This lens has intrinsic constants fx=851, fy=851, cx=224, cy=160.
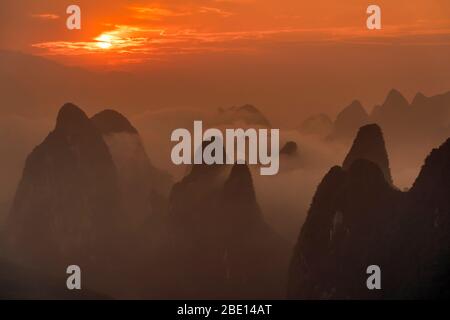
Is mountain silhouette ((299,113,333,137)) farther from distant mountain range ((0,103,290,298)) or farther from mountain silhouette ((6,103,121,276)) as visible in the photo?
mountain silhouette ((6,103,121,276))

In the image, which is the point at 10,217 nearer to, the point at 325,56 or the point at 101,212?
the point at 101,212

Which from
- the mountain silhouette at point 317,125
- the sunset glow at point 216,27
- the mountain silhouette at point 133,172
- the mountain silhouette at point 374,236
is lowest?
the mountain silhouette at point 374,236

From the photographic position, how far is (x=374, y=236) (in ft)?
43.8

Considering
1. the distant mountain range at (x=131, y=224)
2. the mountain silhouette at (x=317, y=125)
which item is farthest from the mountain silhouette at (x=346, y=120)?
the distant mountain range at (x=131, y=224)

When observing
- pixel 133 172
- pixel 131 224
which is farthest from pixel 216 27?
pixel 131 224

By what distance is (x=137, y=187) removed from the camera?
14094 mm

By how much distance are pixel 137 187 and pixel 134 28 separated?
2643mm

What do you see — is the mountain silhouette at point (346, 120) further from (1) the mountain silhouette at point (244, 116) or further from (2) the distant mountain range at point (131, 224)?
(2) the distant mountain range at point (131, 224)

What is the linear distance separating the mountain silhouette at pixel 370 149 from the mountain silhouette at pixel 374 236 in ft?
0.41

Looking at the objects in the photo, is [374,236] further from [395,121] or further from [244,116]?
[244,116]

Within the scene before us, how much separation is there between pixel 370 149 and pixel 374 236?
137 cm

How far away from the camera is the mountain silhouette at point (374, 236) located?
12.9 metres
